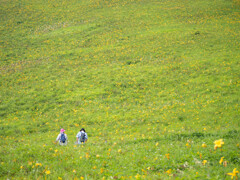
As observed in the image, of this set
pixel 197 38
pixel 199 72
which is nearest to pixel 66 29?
pixel 197 38

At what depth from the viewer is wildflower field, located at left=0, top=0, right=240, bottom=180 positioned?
8.64m

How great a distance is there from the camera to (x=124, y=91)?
85.1ft

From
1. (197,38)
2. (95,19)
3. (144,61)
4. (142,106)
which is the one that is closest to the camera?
(142,106)

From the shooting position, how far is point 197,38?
3891 centimetres

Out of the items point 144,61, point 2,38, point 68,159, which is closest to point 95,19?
point 2,38

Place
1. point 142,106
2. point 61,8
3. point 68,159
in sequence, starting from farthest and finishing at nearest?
point 61,8 → point 142,106 → point 68,159

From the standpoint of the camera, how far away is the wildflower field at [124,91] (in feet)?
28.3

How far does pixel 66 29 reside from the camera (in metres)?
51.7

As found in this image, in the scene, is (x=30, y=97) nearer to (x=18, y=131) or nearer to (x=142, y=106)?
(x=18, y=131)

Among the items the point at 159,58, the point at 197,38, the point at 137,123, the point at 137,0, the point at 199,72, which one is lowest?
the point at 137,123

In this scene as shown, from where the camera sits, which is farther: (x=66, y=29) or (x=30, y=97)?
(x=66, y=29)

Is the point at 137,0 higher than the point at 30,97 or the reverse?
higher

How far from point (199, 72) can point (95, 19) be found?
123ft

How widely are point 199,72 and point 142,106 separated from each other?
36.7 ft
